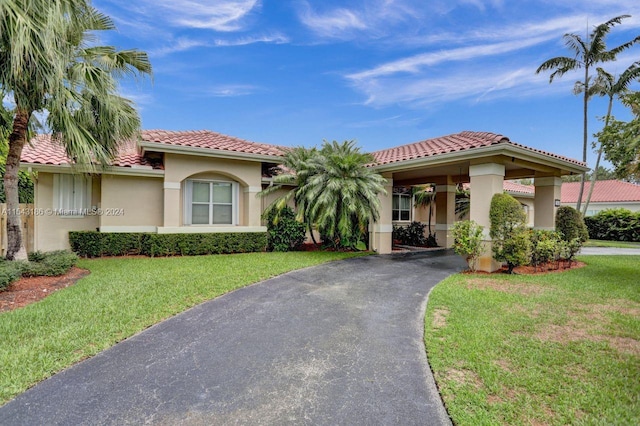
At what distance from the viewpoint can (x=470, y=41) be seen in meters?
12.9

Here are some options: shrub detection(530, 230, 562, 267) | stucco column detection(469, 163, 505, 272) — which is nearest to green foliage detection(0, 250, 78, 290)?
stucco column detection(469, 163, 505, 272)

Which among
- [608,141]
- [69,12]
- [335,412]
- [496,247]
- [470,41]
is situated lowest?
[335,412]

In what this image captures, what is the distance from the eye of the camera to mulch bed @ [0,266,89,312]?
596cm

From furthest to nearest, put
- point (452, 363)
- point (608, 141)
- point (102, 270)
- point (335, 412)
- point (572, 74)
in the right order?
point (572, 74) < point (608, 141) < point (102, 270) < point (452, 363) < point (335, 412)

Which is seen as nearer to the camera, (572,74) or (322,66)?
(322,66)

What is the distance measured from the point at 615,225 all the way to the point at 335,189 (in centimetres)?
2562

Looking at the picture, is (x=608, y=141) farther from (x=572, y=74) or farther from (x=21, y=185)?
(x=21, y=185)

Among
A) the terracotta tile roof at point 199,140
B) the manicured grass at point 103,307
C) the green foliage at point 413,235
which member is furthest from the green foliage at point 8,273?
the green foliage at point 413,235

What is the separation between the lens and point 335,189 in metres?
11.2

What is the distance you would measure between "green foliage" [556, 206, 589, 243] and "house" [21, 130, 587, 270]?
380mm

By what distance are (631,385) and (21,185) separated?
23159 mm

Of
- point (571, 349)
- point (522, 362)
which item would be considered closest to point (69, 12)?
point (522, 362)

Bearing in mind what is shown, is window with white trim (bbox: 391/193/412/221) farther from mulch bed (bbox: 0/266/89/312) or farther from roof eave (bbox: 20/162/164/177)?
mulch bed (bbox: 0/266/89/312)

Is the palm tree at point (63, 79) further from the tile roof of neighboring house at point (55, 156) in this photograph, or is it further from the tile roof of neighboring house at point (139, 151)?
the tile roof of neighboring house at point (139, 151)
